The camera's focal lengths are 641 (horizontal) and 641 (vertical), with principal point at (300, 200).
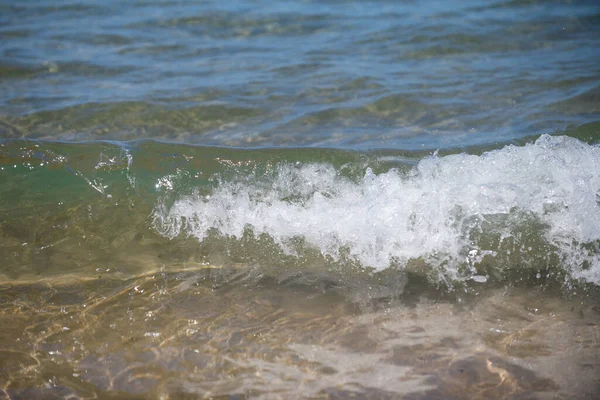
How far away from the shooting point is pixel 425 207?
4145 mm

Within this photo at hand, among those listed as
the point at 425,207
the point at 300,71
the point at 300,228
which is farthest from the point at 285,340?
the point at 300,71

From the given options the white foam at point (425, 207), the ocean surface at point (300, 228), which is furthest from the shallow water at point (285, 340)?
the white foam at point (425, 207)

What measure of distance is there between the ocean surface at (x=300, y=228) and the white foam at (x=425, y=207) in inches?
0.6

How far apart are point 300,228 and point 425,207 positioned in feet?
2.71

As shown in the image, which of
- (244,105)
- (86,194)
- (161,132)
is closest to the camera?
(86,194)

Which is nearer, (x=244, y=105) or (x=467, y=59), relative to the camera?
(x=244, y=105)

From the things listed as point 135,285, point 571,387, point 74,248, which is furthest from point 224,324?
point 571,387

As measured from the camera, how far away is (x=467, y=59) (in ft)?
25.5

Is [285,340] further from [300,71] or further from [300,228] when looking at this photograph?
[300,71]

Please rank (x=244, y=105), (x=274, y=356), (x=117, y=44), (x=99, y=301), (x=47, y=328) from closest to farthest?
(x=274, y=356)
(x=47, y=328)
(x=99, y=301)
(x=244, y=105)
(x=117, y=44)

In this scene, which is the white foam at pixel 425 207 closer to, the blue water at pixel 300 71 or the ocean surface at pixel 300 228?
the ocean surface at pixel 300 228

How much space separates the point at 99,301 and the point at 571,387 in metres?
2.49

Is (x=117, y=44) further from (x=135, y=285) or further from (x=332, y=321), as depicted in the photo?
(x=332, y=321)

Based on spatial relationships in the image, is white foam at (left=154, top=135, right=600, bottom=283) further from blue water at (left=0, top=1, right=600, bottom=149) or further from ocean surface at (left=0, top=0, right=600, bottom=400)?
blue water at (left=0, top=1, right=600, bottom=149)
